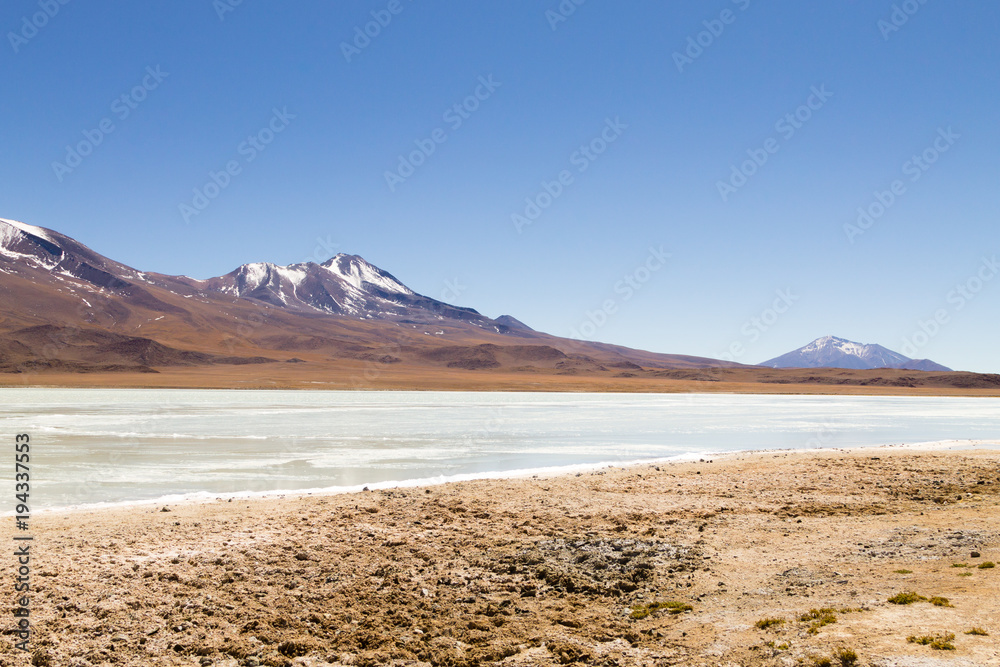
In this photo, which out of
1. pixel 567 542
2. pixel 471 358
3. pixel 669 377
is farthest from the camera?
pixel 471 358

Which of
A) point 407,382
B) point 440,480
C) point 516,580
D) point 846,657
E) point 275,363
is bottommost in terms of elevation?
point 516,580

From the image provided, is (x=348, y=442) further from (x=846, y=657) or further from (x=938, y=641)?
(x=938, y=641)

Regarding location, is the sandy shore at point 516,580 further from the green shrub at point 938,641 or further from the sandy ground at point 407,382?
the sandy ground at point 407,382

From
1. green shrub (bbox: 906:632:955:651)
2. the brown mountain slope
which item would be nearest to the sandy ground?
the brown mountain slope

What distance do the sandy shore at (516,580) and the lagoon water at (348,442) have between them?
11.3 feet

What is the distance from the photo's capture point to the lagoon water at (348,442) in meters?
14.9

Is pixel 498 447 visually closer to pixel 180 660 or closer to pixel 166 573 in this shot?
pixel 166 573

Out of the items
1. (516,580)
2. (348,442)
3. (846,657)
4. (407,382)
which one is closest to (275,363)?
(407,382)

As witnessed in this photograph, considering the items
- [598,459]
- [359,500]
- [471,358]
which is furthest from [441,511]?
[471,358]

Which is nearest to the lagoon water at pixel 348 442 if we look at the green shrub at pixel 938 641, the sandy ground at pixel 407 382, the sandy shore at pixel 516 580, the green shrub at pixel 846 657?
the sandy shore at pixel 516 580

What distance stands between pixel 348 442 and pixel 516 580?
51.7ft

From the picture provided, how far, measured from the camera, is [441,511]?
36.9ft

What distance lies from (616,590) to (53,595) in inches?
230

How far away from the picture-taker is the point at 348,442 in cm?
2280
